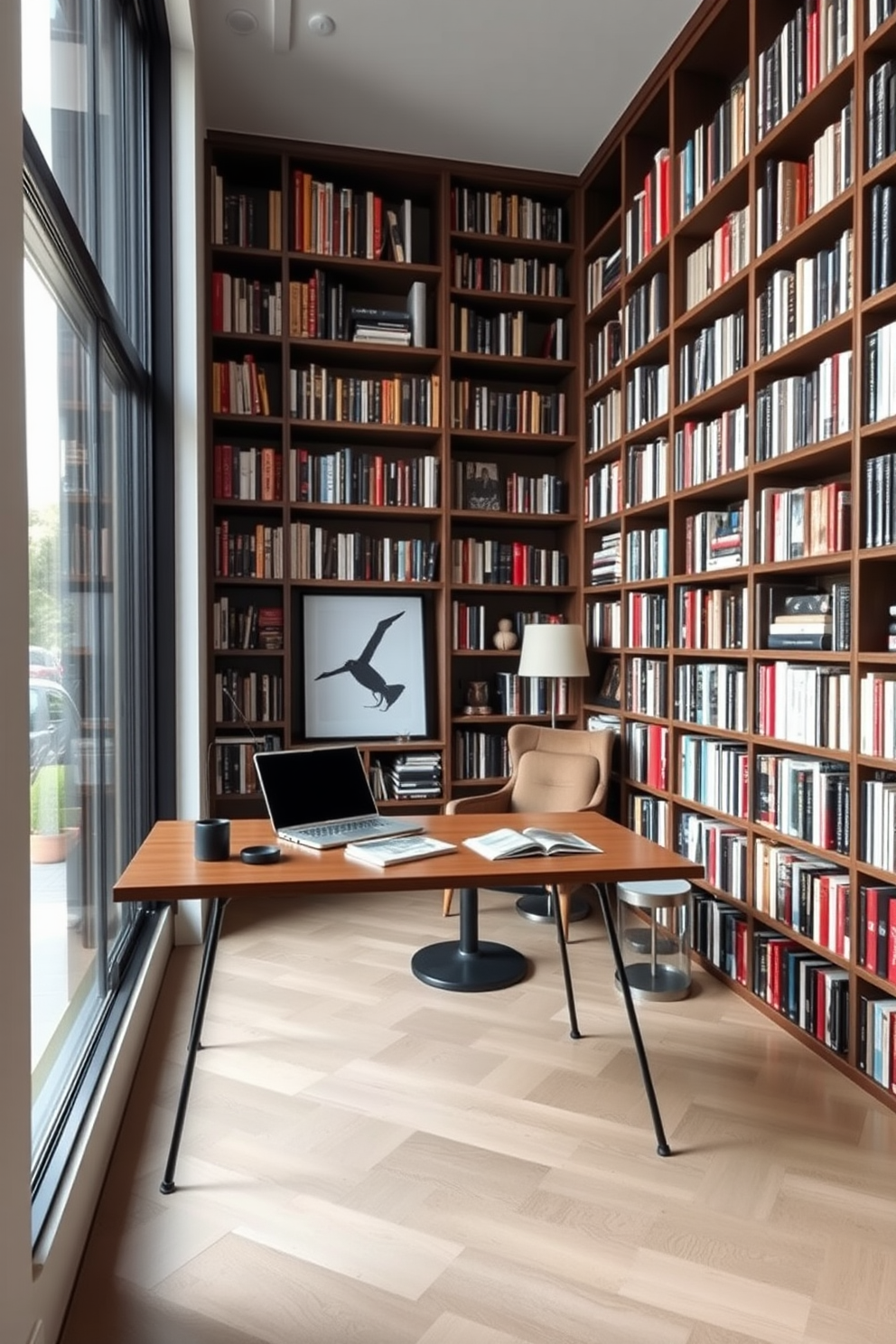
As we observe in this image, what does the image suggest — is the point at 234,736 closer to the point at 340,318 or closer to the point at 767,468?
the point at 340,318

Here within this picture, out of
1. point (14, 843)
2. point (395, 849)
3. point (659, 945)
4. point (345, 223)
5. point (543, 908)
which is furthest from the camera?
point (345, 223)

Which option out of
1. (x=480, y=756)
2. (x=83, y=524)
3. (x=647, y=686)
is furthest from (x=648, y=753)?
(x=83, y=524)

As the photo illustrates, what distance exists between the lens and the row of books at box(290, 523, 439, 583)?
4.03 metres

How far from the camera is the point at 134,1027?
239cm

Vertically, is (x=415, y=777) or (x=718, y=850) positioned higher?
(x=415, y=777)

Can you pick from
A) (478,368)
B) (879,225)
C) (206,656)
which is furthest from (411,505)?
(879,225)

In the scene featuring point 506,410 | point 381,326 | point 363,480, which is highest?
point 381,326

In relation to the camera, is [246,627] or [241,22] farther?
[246,627]

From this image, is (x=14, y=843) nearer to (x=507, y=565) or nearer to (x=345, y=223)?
(x=507, y=565)

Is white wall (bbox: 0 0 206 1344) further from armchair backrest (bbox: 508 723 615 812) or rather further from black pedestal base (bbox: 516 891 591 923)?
armchair backrest (bbox: 508 723 615 812)

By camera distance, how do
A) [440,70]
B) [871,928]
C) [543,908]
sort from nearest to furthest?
[871,928] → [440,70] → [543,908]

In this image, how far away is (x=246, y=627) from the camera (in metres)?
3.99

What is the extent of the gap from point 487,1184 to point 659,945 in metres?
1.61

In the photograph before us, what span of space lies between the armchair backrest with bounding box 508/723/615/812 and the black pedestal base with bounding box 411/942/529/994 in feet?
2.40
